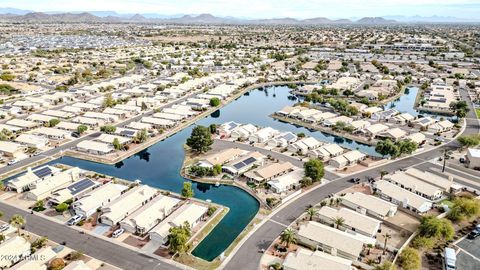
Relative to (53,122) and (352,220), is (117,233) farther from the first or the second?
(53,122)

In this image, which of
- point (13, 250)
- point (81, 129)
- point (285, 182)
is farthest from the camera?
point (81, 129)

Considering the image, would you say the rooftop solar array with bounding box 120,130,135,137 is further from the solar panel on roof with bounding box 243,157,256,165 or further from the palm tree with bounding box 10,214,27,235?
the palm tree with bounding box 10,214,27,235

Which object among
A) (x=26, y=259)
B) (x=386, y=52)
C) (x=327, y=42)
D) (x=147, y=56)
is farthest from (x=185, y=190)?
(x=327, y=42)

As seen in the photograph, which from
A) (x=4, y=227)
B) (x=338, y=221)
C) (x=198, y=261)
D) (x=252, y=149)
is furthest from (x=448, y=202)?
(x=4, y=227)

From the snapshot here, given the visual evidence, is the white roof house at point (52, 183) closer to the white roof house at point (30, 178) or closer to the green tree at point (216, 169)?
the white roof house at point (30, 178)

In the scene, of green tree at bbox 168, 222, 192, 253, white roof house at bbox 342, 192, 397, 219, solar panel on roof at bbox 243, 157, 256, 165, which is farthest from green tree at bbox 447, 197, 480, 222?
green tree at bbox 168, 222, 192, 253

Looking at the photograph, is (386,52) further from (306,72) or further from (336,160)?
(336,160)
